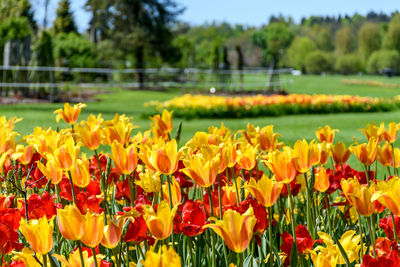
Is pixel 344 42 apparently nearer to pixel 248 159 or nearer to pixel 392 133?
pixel 392 133

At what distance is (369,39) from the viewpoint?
64.5 metres

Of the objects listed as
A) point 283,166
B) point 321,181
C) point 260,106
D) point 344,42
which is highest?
point 344,42

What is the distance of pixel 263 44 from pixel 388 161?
7769 cm

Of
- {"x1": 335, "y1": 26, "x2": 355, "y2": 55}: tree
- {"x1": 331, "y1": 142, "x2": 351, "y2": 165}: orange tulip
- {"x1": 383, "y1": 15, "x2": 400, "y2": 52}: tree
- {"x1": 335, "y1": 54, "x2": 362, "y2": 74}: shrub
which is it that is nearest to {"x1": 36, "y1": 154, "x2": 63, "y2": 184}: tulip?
{"x1": 331, "y1": 142, "x2": 351, "y2": 165}: orange tulip

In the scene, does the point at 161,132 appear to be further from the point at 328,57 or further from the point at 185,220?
the point at 328,57

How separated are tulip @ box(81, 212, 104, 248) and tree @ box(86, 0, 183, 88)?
92.7 ft

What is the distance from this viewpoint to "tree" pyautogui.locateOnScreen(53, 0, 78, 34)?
128 feet

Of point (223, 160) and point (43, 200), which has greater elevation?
point (223, 160)

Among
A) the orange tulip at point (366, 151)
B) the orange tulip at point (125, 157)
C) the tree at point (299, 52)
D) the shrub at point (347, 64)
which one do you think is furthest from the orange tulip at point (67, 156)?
the tree at point (299, 52)

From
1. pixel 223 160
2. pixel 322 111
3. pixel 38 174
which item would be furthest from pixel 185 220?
pixel 322 111

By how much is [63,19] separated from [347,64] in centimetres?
3617

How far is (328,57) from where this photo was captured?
211 ft

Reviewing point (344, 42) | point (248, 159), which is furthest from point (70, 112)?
point (344, 42)

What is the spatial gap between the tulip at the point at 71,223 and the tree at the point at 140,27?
92.7 ft
